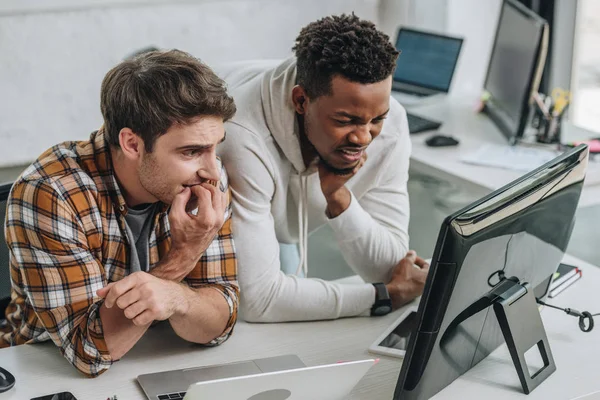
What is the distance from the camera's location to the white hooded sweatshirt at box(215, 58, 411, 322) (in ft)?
5.84

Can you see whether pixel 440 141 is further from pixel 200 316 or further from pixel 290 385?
pixel 290 385

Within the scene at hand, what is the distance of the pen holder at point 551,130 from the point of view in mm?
2914

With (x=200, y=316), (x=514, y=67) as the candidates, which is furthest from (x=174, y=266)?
(x=514, y=67)

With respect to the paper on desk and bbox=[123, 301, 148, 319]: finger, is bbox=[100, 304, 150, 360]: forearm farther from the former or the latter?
the paper on desk

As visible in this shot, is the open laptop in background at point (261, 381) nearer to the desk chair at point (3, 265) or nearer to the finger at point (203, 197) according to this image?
the finger at point (203, 197)

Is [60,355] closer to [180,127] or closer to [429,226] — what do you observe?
[180,127]

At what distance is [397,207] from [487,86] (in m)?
1.48

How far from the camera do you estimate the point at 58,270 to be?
4.98 feet

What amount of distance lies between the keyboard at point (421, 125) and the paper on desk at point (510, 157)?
0.26 metres

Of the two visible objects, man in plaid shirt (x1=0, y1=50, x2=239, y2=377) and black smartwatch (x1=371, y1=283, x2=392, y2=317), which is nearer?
man in plaid shirt (x1=0, y1=50, x2=239, y2=377)

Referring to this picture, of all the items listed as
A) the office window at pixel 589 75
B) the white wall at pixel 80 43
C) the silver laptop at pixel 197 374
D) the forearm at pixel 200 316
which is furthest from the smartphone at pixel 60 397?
the office window at pixel 589 75

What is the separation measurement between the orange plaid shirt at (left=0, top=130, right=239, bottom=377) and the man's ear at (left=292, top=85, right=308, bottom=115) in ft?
1.45

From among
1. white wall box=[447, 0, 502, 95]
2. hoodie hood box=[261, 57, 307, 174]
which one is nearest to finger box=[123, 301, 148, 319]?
hoodie hood box=[261, 57, 307, 174]

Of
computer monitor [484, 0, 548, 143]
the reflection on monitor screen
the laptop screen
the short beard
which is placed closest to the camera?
the reflection on monitor screen
